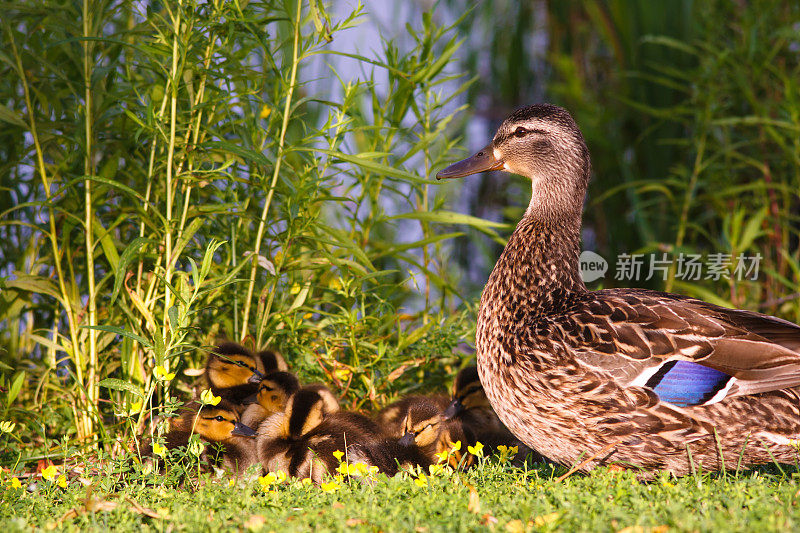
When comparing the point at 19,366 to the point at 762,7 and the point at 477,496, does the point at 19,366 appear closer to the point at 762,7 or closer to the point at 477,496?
the point at 477,496

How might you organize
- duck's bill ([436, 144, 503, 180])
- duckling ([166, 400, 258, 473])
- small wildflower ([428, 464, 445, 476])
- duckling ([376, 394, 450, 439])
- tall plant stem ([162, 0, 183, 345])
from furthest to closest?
duck's bill ([436, 144, 503, 180]) < duckling ([376, 394, 450, 439]) < duckling ([166, 400, 258, 473]) < tall plant stem ([162, 0, 183, 345]) < small wildflower ([428, 464, 445, 476])

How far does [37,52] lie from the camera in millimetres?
3980

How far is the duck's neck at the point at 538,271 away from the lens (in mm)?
3629

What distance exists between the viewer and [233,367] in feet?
12.2

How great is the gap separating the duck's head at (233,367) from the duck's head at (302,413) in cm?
25

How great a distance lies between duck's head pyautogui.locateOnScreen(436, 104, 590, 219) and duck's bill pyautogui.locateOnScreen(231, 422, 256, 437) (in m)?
1.65

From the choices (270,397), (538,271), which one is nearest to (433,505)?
(270,397)

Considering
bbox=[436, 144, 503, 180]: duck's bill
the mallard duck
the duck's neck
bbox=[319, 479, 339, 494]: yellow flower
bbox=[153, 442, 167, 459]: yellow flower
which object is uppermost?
bbox=[436, 144, 503, 180]: duck's bill

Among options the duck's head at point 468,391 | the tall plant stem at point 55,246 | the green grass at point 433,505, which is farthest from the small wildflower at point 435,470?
the tall plant stem at point 55,246

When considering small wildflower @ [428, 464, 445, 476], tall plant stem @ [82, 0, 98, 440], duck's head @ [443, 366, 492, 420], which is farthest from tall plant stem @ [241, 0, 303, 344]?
small wildflower @ [428, 464, 445, 476]

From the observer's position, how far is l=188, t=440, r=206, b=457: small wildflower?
10.0 ft

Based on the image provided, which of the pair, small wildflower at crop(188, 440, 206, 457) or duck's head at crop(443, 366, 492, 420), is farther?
duck's head at crop(443, 366, 492, 420)

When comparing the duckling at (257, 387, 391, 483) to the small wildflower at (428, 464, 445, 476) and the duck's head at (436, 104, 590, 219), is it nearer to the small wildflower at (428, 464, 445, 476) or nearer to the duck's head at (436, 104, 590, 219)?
the small wildflower at (428, 464, 445, 476)

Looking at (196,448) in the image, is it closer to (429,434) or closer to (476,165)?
(429,434)
